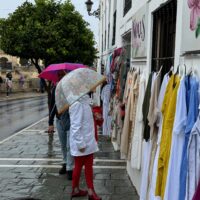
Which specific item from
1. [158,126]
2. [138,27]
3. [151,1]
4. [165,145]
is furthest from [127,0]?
[165,145]

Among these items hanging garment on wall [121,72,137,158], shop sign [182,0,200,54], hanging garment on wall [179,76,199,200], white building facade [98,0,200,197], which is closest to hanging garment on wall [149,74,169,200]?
white building facade [98,0,200,197]

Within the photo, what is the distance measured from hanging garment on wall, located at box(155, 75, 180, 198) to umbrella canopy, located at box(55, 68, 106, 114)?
1.89 meters

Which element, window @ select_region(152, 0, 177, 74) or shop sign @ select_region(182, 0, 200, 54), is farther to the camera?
window @ select_region(152, 0, 177, 74)

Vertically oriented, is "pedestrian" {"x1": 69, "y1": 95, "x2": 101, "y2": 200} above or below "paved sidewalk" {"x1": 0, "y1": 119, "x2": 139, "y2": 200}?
above

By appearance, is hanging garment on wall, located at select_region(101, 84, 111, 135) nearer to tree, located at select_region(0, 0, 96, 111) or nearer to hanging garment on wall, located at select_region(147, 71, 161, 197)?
tree, located at select_region(0, 0, 96, 111)

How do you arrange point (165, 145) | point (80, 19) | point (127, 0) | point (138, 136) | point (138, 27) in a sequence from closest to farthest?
point (165, 145)
point (138, 136)
point (138, 27)
point (127, 0)
point (80, 19)

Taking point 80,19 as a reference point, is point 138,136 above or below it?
below

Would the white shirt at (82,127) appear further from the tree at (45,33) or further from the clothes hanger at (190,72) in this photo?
the tree at (45,33)

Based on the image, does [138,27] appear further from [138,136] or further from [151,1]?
[138,136]

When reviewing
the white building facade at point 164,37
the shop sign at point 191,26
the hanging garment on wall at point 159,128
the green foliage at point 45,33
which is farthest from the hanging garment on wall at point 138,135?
the green foliage at point 45,33

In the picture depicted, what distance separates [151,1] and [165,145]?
9.32ft

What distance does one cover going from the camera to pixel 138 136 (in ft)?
20.1

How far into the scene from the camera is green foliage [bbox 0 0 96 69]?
Answer: 13.0 meters

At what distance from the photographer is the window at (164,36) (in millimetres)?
5401
